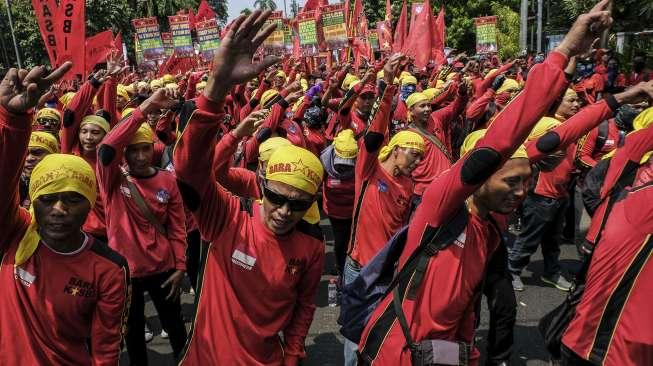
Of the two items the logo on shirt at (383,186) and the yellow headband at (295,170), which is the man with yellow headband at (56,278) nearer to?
the yellow headband at (295,170)

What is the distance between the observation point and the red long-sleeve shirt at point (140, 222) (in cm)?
364

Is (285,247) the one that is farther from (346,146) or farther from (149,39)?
(149,39)

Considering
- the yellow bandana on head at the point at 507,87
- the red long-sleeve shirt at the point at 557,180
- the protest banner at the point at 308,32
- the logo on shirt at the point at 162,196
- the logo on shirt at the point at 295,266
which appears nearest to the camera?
the logo on shirt at the point at 295,266

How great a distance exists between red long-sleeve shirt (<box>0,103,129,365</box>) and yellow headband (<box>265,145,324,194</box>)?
93 cm

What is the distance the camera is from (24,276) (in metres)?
2.31

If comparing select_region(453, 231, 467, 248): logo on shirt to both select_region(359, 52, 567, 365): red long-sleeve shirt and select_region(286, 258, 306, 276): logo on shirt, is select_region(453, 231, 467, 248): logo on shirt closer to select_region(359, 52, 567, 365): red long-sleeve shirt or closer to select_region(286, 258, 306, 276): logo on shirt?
select_region(359, 52, 567, 365): red long-sleeve shirt

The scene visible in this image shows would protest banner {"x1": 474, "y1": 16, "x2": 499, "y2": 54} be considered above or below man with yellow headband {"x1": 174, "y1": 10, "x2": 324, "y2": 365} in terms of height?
above

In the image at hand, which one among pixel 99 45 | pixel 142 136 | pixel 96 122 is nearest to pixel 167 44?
pixel 99 45

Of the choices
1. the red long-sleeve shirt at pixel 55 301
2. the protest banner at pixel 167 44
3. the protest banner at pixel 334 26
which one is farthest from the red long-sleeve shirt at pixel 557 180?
the protest banner at pixel 167 44

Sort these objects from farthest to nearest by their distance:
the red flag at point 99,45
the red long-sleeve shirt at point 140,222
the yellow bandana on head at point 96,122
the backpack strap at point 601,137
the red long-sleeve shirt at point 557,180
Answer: the red flag at point 99,45 < the backpack strap at point 601,137 < the red long-sleeve shirt at point 557,180 < the yellow bandana on head at point 96,122 < the red long-sleeve shirt at point 140,222

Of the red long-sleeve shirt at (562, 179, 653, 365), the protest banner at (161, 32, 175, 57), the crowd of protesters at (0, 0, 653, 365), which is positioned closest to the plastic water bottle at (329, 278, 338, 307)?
the crowd of protesters at (0, 0, 653, 365)

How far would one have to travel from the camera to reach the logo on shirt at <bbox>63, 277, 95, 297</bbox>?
2.34 metres

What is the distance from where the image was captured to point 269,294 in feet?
7.98

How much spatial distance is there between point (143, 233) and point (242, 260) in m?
1.65
